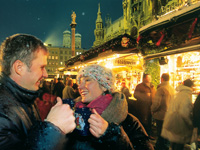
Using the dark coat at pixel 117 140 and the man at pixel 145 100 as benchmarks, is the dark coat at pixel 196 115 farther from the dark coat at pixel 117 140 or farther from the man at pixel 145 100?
the dark coat at pixel 117 140

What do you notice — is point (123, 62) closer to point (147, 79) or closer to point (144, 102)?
point (147, 79)

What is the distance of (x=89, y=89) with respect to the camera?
1982 millimetres

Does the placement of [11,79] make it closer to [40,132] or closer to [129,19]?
[40,132]

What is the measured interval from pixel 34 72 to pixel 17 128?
0.45 m

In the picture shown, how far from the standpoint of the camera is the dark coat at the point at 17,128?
0.84 metres

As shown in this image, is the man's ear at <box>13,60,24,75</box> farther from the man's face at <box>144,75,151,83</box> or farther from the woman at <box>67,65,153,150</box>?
the man's face at <box>144,75,151,83</box>

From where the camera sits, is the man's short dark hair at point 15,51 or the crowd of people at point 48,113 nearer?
the crowd of people at point 48,113

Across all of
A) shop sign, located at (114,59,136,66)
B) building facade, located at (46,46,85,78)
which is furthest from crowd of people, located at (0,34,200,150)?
building facade, located at (46,46,85,78)

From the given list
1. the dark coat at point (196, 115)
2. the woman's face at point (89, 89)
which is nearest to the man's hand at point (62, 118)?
the woman's face at point (89, 89)

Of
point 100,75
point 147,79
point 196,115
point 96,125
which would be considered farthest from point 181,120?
point 96,125

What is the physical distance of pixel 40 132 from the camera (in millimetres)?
868

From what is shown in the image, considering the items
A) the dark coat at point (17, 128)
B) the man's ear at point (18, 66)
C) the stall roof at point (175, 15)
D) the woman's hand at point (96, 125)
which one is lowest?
the woman's hand at point (96, 125)

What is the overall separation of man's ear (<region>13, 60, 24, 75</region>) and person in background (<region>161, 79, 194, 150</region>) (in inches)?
169

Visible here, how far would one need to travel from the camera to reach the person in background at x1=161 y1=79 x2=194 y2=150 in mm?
4031
